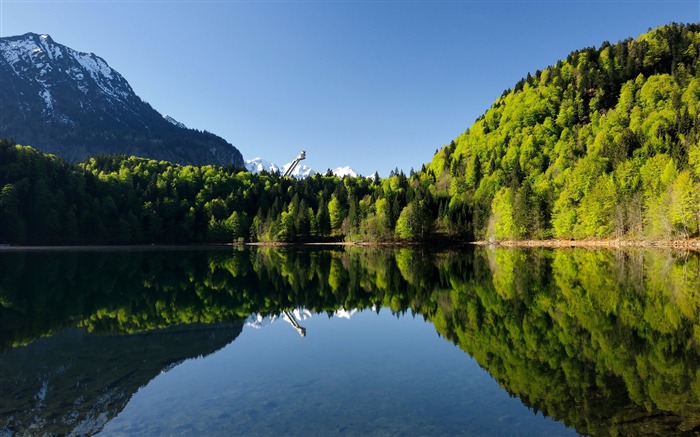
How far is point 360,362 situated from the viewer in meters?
17.2

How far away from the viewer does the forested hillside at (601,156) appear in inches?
3669

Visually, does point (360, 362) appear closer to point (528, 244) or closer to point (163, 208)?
point (528, 244)

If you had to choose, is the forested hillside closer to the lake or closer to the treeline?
the treeline

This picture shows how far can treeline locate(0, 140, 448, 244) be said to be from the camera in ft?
420

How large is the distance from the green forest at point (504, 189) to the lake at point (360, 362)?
77238 millimetres

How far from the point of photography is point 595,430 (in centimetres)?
A: 1016

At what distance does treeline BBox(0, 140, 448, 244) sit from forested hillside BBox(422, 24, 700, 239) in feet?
86.4

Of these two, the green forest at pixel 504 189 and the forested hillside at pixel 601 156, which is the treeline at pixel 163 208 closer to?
the green forest at pixel 504 189

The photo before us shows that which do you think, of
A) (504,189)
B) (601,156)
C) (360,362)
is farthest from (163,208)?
(360,362)

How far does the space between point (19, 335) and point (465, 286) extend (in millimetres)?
30264

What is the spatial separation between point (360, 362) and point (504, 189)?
447 ft

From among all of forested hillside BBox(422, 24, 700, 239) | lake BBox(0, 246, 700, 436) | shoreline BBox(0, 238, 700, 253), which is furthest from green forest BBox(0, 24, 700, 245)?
lake BBox(0, 246, 700, 436)

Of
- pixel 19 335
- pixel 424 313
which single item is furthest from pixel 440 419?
pixel 19 335

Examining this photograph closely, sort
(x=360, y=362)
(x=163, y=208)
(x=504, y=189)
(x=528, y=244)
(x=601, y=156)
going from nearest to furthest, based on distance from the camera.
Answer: (x=360, y=362)
(x=528, y=244)
(x=601, y=156)
(x=504, y=189)
(x=163, y=208)
